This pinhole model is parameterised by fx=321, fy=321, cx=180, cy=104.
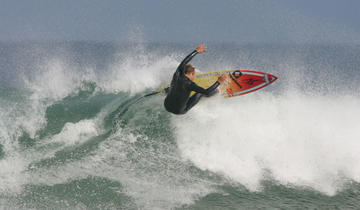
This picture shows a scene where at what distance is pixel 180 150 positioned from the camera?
634cm

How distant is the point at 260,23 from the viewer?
422ft

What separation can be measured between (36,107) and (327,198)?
264 inches

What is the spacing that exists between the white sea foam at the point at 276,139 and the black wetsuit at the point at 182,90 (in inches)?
43.5

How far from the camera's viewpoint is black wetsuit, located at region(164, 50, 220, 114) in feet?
16.9

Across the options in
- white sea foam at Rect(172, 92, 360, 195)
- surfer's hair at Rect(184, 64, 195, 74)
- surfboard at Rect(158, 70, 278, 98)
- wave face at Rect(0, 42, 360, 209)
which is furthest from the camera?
surfboard at Rect(158, 70, 278, 98)

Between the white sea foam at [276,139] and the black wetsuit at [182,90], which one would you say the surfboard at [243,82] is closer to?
the white sea foam at [276,139]

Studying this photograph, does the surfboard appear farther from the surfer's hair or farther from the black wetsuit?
the surfer's hair

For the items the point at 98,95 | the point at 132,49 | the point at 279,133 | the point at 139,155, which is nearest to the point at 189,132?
the point at 139,155

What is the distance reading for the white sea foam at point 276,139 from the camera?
595 cm

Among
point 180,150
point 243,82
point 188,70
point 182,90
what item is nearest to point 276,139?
point 243,82

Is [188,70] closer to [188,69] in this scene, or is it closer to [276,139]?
[188,69]

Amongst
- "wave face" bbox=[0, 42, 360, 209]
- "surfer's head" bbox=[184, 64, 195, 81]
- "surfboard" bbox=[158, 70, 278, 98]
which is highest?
"surfboard" bbox=[158, 70, 278, 98]

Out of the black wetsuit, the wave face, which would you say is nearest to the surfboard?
the wave face

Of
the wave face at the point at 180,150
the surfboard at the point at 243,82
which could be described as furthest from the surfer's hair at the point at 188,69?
the surfboard at the point at 243,82
